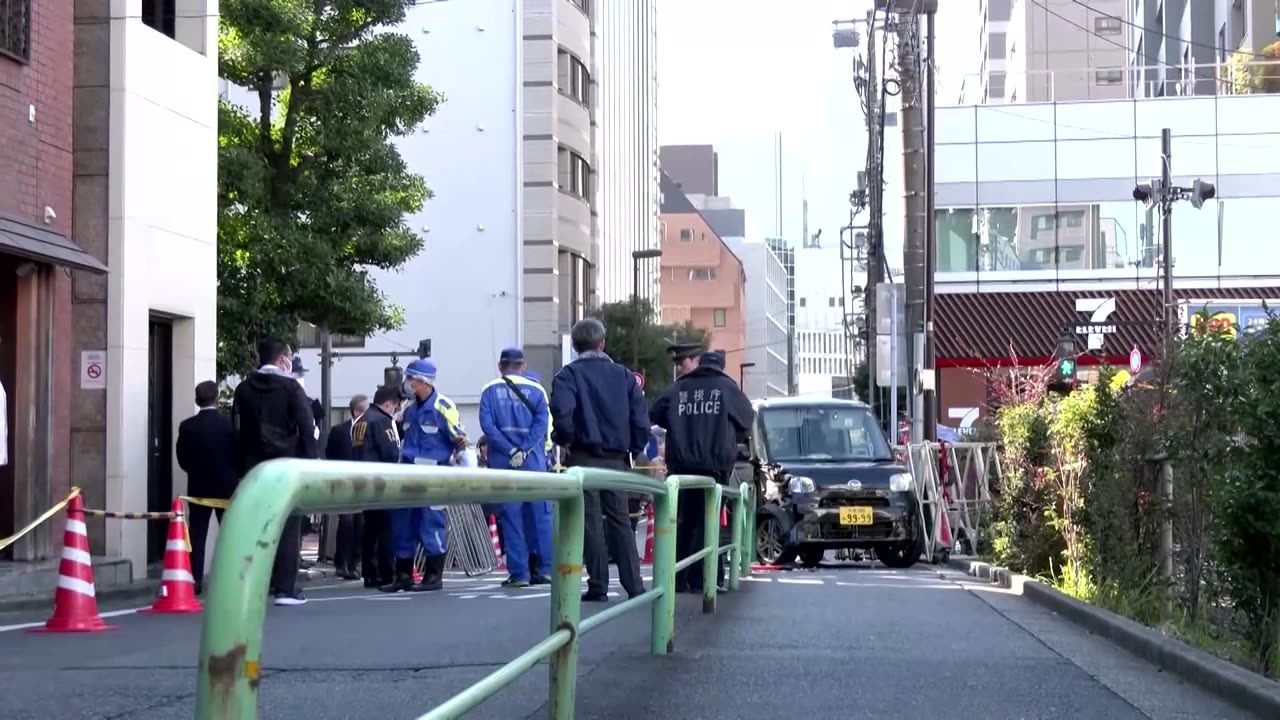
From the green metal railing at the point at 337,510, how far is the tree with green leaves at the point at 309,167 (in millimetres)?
17817

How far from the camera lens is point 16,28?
14445 millimetres

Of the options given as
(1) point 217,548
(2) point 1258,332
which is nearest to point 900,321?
(2) point 1258,332

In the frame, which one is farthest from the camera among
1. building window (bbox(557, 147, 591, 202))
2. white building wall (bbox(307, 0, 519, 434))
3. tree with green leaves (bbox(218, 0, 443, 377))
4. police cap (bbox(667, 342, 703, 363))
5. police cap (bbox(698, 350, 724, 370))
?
building window (bbox(557, 147, 591, 202))

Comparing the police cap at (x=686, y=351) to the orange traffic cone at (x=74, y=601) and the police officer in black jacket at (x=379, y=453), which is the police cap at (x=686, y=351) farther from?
the orange traffic cone at (x=74, y=601)

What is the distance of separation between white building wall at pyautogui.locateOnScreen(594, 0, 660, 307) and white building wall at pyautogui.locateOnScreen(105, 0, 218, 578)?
1836 inches

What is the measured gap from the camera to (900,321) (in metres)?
23.5

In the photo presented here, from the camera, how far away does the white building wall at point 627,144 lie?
68875mm

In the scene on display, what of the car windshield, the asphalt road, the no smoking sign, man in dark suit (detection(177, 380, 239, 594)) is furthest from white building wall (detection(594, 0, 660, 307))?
the asphalt road

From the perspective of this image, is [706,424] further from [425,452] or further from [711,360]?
[425,452]

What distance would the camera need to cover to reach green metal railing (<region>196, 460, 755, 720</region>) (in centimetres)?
217

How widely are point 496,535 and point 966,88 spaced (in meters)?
38.4

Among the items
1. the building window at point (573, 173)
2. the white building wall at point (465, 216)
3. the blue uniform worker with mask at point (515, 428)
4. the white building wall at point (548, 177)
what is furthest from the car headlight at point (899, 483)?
the building window at point (573, 173)

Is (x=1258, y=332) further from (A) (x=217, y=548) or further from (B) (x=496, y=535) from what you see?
(B) (x=496, y=535)

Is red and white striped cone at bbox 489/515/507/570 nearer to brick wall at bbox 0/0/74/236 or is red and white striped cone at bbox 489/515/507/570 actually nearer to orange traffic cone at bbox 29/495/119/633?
brick wall at bbox 0/0/74/236
